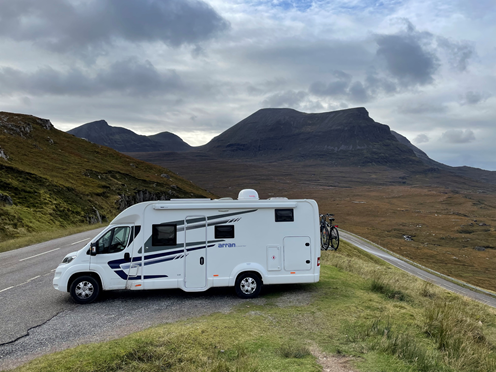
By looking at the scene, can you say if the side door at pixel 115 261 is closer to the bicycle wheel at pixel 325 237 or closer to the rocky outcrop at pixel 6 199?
the bicycle wheel at pixel 325 237

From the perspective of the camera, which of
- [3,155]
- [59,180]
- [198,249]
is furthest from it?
[59,180]

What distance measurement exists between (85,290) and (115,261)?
1.26 meters

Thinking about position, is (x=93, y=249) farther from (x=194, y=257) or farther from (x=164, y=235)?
(x=194, y=257)

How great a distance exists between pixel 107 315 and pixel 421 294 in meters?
12.2

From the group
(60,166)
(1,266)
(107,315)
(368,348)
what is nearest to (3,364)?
(107,315)

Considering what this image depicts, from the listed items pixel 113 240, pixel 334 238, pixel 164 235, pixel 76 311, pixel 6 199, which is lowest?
pixel 76 311

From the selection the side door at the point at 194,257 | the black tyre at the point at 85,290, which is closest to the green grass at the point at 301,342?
the side door at the point at 194,257

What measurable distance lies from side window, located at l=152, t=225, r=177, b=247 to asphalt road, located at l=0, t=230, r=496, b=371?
1810 millimetres

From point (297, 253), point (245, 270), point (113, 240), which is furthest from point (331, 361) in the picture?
point (113, 240)

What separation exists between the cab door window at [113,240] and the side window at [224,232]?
8.74 ft

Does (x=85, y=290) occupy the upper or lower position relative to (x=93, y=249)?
lower

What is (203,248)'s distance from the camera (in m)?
11.1

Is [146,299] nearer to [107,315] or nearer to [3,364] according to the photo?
[107,315]

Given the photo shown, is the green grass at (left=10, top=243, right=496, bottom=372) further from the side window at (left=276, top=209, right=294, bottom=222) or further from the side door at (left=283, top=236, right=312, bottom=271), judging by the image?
the side window at (left=276, top=209, right=294, bottom=222)
